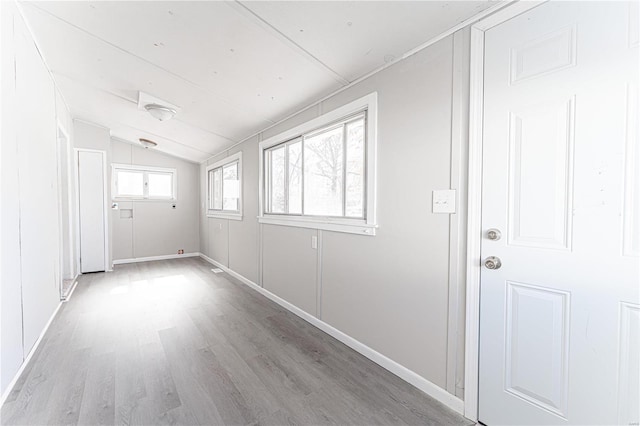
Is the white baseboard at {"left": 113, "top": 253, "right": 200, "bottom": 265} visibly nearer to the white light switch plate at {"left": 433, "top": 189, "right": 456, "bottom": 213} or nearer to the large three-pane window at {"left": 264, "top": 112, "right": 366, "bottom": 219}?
the large three-pane window at {"left": 264, "top": 112, "right": 366, "bottom": 219}

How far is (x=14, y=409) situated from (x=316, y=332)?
2.05m

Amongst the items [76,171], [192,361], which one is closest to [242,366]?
[192,361]

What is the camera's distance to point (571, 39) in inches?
46.8

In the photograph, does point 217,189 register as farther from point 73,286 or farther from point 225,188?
point 73,286

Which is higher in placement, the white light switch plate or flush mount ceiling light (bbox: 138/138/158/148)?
flush mount ceiling light (bbox: 138/138/158/148)

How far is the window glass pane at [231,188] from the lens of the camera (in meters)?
4.54

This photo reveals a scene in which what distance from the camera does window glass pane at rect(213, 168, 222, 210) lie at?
5389 mm

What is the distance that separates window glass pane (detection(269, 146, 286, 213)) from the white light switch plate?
6.80 feet

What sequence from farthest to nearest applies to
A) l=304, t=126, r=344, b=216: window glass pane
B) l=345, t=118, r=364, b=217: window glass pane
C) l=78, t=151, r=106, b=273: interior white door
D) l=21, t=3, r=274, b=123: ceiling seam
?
l=78, t=151, r=106, b=273: interior white door, l=304, t=126, r=344, b=216: window glass pane, l=345, t=118, r=364, b=217: window glass pane, l=21, t=3, r=274, b=123: ceiling seam

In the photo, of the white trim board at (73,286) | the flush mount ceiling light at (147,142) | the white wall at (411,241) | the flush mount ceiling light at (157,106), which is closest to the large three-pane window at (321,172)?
the white wall at (411,241)

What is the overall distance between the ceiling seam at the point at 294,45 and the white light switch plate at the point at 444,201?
4.16 ft

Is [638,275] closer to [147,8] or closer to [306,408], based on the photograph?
[306,408]

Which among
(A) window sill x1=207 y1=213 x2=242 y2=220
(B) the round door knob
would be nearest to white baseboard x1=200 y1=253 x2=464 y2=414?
(B) the round door knob

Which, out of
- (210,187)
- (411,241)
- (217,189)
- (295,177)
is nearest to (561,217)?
(411,241)
